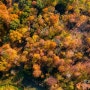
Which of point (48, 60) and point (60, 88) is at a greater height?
point (48, 60)

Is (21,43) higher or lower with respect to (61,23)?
lower

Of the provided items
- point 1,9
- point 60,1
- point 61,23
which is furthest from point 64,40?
point 1,9

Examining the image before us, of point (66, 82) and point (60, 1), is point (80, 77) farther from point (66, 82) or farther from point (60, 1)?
point (60, 1)

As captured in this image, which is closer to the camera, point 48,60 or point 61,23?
point 48,60

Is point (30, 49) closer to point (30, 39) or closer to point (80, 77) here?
point (30, 39)

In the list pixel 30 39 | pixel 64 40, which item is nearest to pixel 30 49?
pixel 30 39

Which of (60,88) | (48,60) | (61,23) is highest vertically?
(61,23)
